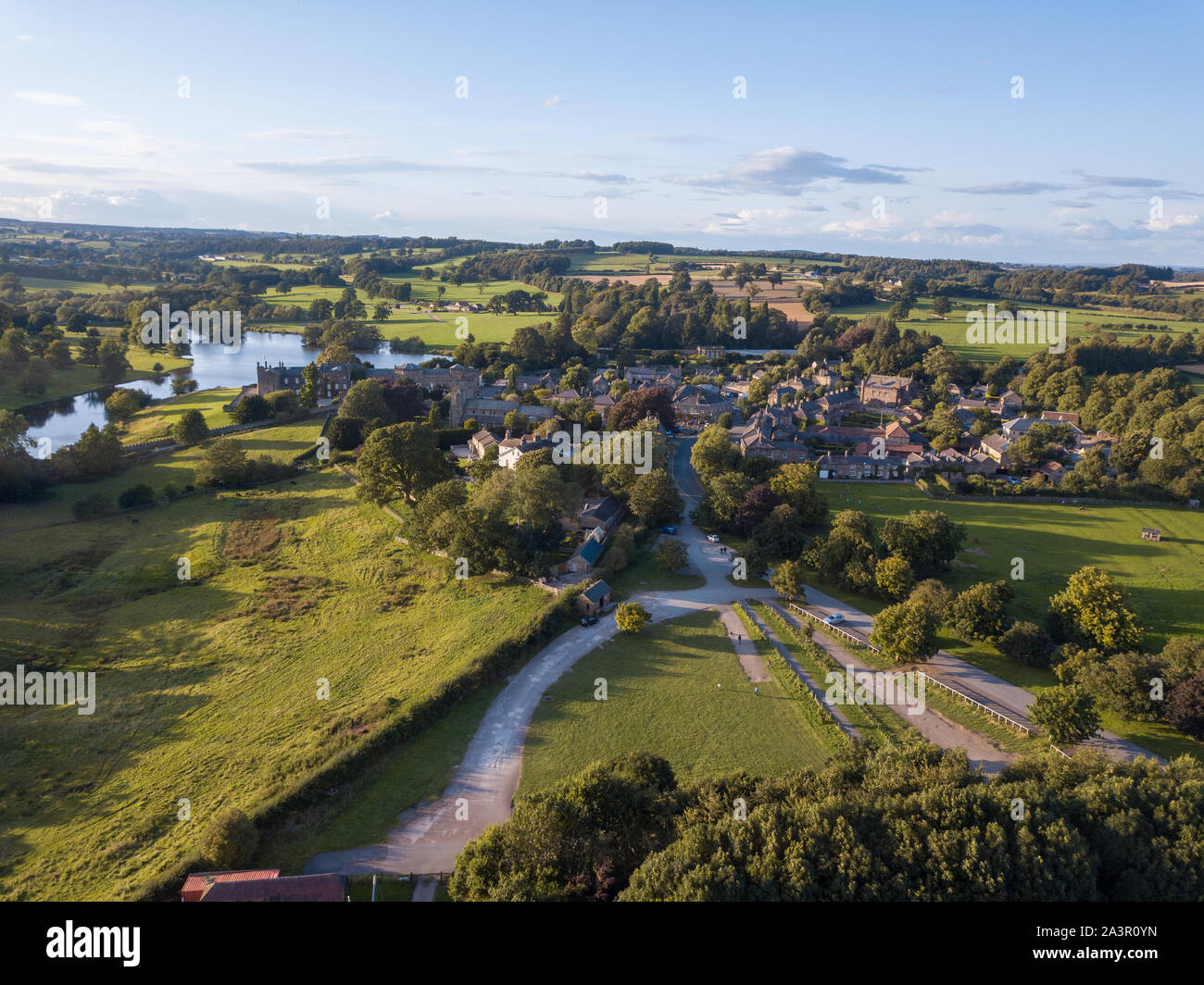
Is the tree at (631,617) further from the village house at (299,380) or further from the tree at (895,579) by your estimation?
the village house at (299,380)

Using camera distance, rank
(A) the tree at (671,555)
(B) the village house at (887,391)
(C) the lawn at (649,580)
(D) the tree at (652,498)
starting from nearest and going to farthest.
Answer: (C) the lawn at (649,580) → (A) the tree at (671,555) → (D) the tree at (652,498) → (B) the village house at (887,391)

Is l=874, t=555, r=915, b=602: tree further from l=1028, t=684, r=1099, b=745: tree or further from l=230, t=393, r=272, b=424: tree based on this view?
l=230, t=393, r=272, b=424: tree

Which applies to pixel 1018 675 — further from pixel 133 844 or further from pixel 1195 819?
pixel 133 844

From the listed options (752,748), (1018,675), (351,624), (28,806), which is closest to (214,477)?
(351,624)

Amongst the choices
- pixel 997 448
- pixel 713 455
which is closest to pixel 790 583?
pixel 713 455

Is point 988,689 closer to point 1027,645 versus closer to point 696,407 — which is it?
point 1027,645

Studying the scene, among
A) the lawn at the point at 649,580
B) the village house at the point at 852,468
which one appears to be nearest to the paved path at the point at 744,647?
the lawn at the point at 649,580
